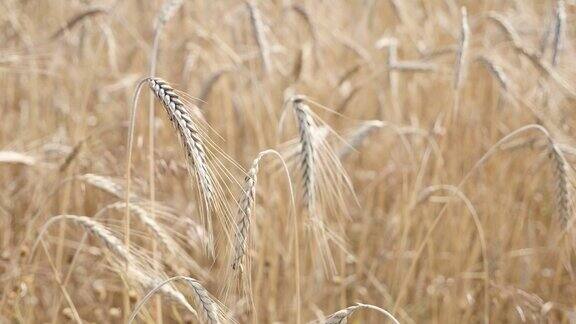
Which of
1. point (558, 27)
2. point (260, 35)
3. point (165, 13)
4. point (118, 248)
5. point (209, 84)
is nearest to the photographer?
point (118, 248)

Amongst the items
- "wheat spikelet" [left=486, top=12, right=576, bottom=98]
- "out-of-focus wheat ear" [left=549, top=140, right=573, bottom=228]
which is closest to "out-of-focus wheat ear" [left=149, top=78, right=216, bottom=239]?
"out-of-focus wheat ear" [left=549, top=140, right=573, bottom=228]

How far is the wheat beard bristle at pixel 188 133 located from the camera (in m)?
1.23

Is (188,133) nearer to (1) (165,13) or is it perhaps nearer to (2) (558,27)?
(1) (165,13)

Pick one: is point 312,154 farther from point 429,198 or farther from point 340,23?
point 340,23

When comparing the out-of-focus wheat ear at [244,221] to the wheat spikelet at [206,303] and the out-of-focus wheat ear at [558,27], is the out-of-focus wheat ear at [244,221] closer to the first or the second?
the wheat spikelet at [206,303]

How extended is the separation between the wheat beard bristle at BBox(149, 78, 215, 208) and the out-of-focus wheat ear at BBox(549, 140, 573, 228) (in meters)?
0.85

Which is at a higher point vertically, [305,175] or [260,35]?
[260,35]

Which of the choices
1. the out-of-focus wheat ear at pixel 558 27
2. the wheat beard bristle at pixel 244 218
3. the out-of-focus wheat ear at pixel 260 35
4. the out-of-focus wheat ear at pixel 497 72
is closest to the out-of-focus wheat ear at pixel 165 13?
the out-of-focus wheat ear at pixel 260 35

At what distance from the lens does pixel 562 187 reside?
1.78m

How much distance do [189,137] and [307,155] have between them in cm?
43

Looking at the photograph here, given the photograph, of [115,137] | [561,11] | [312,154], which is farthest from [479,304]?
[115,137]

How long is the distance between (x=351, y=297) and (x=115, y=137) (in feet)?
3.88

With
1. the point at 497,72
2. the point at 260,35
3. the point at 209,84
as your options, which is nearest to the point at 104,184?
the point at 260,35

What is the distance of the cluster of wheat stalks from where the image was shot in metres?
2.06
